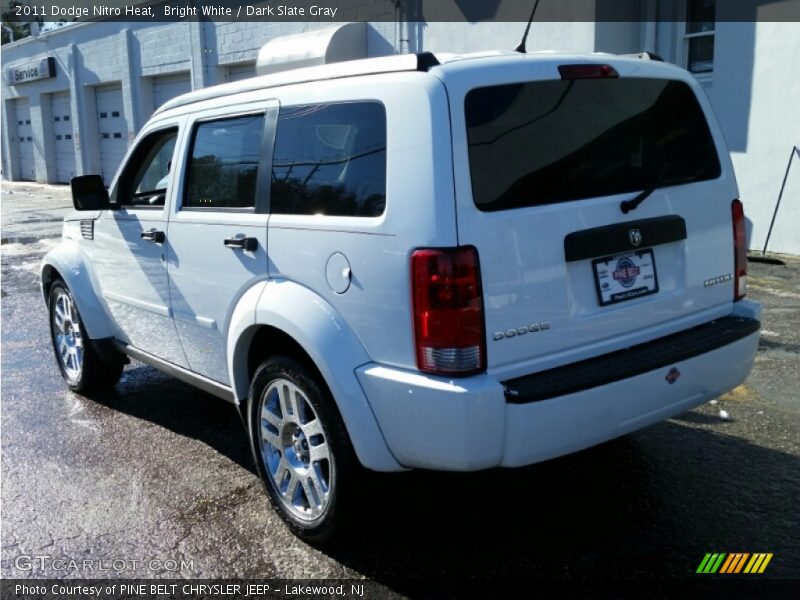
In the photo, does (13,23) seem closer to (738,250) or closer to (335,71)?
(335,71)

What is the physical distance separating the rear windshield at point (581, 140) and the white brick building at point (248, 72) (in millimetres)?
6706

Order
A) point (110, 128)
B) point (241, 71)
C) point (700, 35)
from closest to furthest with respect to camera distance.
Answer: point (700, 35) → point (241, 71) → point (110, 128)

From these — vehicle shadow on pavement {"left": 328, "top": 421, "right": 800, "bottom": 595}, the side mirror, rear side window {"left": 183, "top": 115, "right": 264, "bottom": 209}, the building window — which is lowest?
vehicle shadow on pavement {"left": 328, "top": 421, "right": 800, "bottom": 595}

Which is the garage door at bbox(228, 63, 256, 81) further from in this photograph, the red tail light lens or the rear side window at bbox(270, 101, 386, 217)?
the red tail light lens

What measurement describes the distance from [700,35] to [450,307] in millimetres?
9038

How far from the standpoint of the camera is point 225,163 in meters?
3.96

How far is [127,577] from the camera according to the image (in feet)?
10.9

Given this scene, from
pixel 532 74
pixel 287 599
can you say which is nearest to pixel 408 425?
pixel 287 599

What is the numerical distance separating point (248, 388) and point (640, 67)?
91.2 inches

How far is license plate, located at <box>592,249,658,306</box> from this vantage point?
314 centimetres

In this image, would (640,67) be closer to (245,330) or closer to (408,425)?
(408,425)

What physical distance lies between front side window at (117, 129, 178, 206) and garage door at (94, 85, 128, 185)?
808 inches

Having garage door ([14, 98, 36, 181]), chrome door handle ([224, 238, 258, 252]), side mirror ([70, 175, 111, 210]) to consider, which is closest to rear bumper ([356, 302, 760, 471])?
chrome door handle ([224, 238, 258, 252])

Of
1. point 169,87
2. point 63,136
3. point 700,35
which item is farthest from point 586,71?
point 63,136
